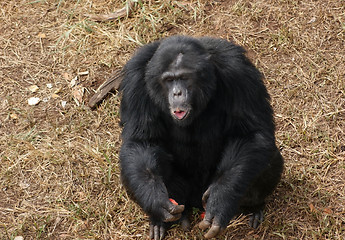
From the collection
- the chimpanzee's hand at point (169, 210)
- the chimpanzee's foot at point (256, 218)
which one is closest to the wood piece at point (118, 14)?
the chimpanzee's foot at point (256, 218)

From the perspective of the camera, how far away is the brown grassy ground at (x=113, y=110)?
27.1ft

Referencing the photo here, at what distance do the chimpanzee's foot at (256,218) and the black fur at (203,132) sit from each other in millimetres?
396

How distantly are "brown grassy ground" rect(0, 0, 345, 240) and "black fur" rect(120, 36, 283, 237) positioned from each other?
3.20 feet

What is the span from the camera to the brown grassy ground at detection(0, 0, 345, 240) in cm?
827

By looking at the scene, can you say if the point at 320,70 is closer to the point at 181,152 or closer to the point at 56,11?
the point at 181,152

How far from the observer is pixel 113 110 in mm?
9883

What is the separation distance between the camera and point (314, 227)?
788cm

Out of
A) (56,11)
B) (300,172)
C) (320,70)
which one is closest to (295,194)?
(300,172)

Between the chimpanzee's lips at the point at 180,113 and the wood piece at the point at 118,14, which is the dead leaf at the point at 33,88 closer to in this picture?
the wood piece at the point at 118,14

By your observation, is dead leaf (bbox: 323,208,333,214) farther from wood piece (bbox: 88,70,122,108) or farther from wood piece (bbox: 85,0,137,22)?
wood piece (bbox: 85,0,137,22)

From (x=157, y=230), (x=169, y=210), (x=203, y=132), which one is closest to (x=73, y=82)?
(x=157, y=230)

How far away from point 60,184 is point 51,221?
2.27 feet

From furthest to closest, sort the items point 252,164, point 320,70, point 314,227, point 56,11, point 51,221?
point 56,11
point 320,70
point 51,221
point 314,227
point 252,164

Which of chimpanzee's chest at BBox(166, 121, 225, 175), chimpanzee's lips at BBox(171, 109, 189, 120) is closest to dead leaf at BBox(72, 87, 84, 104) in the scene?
chimpanzee's chest at BBox(166, 121, 225, 175)
